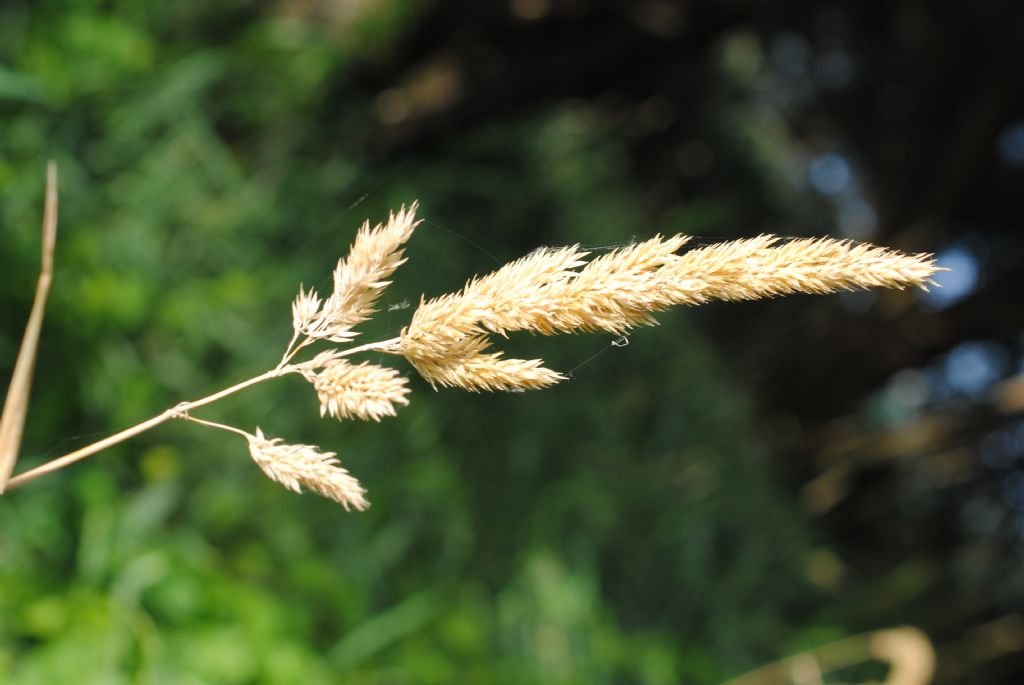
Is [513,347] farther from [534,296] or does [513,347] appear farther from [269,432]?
[534,296]

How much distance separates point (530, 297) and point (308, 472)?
0.17 meters

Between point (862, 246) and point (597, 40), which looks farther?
point (597, 40)

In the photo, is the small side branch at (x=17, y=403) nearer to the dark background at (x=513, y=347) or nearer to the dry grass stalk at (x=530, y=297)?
the dry grass stalk at (x=530, y=297)

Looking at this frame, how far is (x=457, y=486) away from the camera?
7.08 ft

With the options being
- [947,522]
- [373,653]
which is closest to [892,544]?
[947,522]

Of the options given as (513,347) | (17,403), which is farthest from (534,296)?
(513,347)

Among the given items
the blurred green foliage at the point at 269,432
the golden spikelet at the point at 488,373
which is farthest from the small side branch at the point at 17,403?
the blurred green foliage at the point at 269,432

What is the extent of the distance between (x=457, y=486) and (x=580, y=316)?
5.37 ft

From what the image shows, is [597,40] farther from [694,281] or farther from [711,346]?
[694,281]

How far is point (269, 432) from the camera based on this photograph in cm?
184

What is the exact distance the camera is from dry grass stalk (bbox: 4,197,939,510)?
55 cm

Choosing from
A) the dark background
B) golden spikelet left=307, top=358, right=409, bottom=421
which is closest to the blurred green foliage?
the dark background

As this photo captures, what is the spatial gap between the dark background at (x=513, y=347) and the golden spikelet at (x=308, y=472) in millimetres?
249

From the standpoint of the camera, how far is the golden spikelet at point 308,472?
1.86 ft
